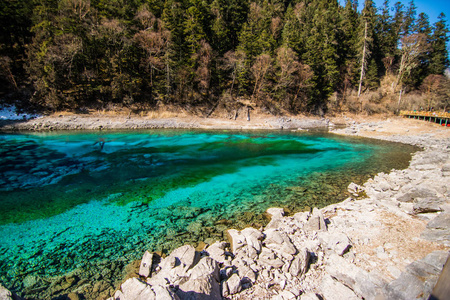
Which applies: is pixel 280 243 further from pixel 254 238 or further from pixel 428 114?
pixel 428 114

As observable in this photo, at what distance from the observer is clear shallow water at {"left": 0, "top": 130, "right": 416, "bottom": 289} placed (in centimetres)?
521

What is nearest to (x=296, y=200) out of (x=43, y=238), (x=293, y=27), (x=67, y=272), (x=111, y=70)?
(x=67, y=272)

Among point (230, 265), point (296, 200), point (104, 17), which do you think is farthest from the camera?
point (104, 17)

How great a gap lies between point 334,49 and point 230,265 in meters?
47.2

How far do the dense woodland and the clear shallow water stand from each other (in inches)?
647

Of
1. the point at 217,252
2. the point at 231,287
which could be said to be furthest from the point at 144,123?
the point at 231,287

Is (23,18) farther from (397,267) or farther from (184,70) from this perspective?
(397,267)

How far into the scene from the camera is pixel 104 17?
29.4 meters

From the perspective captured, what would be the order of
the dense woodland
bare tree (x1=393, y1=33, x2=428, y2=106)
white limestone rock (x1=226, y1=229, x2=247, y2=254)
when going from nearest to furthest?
1. white limestone rock (x1=226, y1=229, x2=247, y2=254)
2. the dense woodland
3. bare tree (x1=393, y1=33, x2=428, y2=106)

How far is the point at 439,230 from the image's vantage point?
14.9 feet

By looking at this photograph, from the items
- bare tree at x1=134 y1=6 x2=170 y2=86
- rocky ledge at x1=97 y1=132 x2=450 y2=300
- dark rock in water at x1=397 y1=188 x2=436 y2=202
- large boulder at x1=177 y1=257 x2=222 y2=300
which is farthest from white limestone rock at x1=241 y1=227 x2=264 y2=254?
bare tree at x1=134 y1=6 x2=170 y2=86

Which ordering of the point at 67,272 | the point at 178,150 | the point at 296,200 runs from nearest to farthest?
the point at 67,272, the point at 296,200, the point at 178,150

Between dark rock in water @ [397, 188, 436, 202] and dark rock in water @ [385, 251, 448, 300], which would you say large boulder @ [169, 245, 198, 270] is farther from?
dark rock in water @ [397, 188, 436, 202]

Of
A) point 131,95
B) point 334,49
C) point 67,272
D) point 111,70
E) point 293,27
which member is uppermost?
point 293,27
